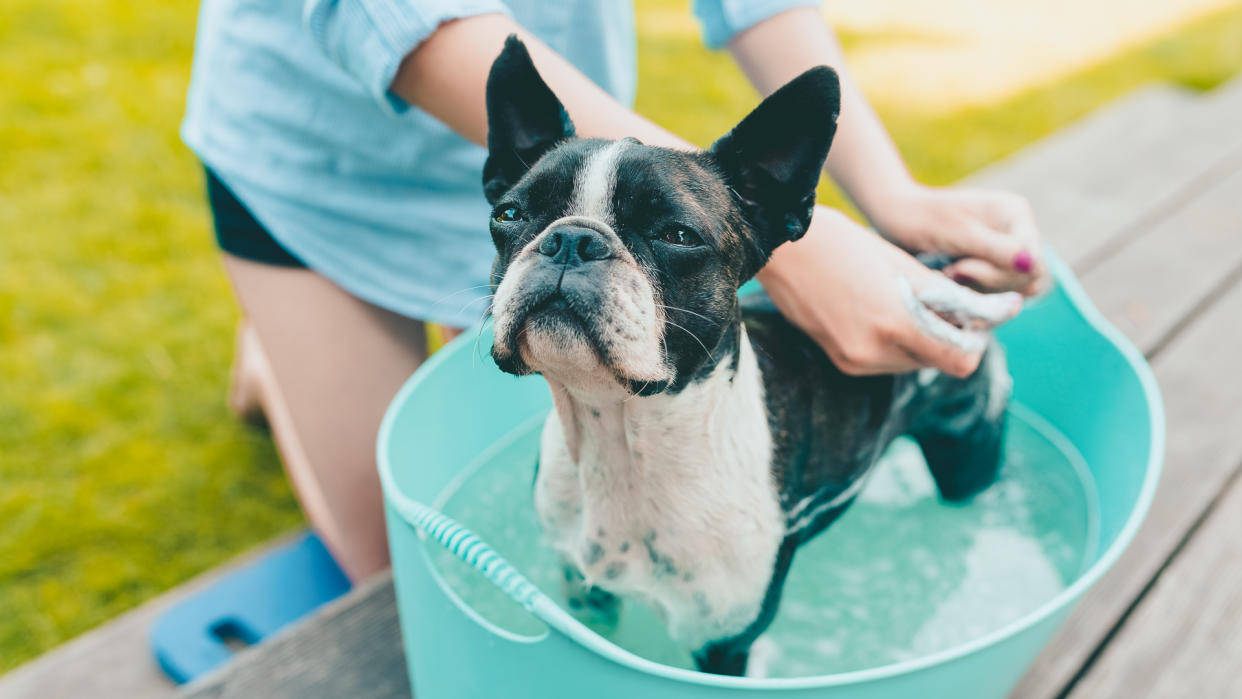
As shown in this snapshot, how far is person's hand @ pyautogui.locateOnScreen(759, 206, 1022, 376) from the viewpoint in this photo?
142 cm

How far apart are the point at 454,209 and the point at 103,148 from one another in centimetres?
280

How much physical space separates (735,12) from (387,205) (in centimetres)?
79

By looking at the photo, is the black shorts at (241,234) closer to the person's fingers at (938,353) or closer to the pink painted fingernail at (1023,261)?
the person's fingers at (938,353)

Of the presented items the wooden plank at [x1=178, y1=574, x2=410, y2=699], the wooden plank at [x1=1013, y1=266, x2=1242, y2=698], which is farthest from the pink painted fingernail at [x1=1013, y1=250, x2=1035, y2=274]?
the wooden plank at [x1=178, y1=574, x2=410, y2=699]

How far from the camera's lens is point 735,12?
1907 mm

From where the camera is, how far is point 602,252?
1130 mm

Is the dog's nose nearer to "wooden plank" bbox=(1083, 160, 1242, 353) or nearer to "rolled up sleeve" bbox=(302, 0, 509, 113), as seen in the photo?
"rolled up sleeve" bbox=(302, 0, 509, 113)

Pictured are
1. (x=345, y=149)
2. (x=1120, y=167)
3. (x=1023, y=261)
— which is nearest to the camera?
(x=1023, y=261)

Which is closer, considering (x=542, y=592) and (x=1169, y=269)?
(x=542, y=592)

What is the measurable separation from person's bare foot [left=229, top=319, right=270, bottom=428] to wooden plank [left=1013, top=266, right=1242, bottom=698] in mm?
1891

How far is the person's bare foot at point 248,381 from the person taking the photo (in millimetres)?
2553

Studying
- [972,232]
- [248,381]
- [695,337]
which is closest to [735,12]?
[972,232]

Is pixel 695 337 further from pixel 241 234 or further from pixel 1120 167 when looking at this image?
pixel 1120 167

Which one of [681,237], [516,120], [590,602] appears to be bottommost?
[590,602]
